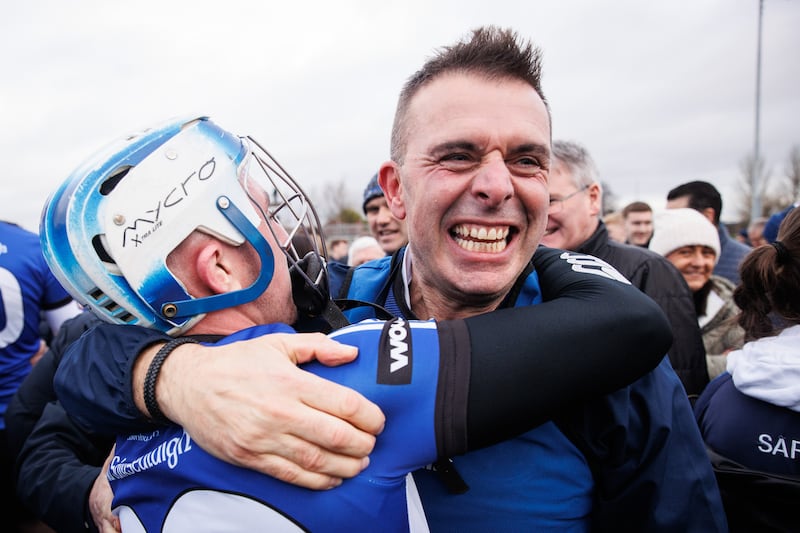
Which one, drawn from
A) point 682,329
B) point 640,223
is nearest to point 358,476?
point 682,329

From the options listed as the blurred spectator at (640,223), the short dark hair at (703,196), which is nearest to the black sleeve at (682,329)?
the short dark hair at (703,196)

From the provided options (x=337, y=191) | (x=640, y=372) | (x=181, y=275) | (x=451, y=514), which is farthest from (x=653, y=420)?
(x=337, y=191)

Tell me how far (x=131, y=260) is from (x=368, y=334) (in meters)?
0.70

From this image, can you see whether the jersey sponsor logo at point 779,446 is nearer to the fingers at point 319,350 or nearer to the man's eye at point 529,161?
the man's eye at point 529,161

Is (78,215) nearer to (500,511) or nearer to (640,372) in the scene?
(500,511)

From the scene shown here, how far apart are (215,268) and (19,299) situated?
7.58 feet

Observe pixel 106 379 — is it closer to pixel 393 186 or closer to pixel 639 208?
pixel 393 186

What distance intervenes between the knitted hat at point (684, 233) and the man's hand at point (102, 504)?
3915 millimetres

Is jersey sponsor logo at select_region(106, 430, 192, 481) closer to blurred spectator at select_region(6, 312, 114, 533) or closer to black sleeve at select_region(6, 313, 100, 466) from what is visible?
blurred spectator at select_region(6, 312, 114, 533)

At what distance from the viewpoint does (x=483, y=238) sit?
1.61 meters

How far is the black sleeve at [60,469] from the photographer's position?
1974 mm

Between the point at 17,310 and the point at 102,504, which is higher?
the point at 17,310

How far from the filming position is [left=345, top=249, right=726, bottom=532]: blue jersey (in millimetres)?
1357

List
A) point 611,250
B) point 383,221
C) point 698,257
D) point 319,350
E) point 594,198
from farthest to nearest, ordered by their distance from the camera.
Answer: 1. point 383,221
2. point 698,257
3. point 594,198
4. point 611,250
5. point 319,350
